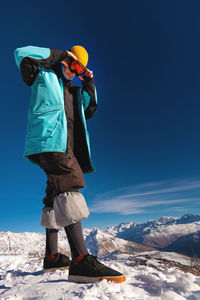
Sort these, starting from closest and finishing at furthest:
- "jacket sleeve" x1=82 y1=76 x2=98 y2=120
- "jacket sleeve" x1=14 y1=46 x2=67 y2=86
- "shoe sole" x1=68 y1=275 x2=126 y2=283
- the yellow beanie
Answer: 1. "shoe sole" x1=68 y1=275 x2=126 y2=283
2. "jacket sleeve" x1=14 y1=46 x2=67 y2=86
3. the yellow beanie
4. "jacket sleeve" x1=82 y1=76 x2=98 y2=120

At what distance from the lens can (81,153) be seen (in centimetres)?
374

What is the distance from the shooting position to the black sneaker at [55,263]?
11.4ft

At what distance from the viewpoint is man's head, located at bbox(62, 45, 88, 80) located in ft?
11.7

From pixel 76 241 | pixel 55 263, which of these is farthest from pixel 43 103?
pixel 55 263

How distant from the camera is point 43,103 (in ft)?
9.60

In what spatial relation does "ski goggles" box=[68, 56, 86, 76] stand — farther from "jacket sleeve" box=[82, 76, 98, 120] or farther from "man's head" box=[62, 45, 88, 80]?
"jacket sleeve" box=[82, 76, 98, 120]

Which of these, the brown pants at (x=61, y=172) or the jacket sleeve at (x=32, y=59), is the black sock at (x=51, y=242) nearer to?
the brown pants at (x=61, y=172)

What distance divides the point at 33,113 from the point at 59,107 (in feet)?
1.48

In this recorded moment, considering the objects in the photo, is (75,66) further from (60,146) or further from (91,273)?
(91,273)

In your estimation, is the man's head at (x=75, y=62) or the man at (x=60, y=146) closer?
the man at (x=60, y=146)

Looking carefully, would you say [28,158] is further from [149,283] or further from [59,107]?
[149,283]

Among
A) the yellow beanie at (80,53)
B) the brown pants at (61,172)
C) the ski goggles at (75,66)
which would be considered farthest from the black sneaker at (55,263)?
the yellow beanie at (80,53)

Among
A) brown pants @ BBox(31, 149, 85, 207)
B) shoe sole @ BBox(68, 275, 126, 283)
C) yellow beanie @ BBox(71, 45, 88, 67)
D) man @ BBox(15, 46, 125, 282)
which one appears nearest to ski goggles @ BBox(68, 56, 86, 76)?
man @ BBox(15, 46, 125, 282)

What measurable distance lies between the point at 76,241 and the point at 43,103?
2303 millimetres
